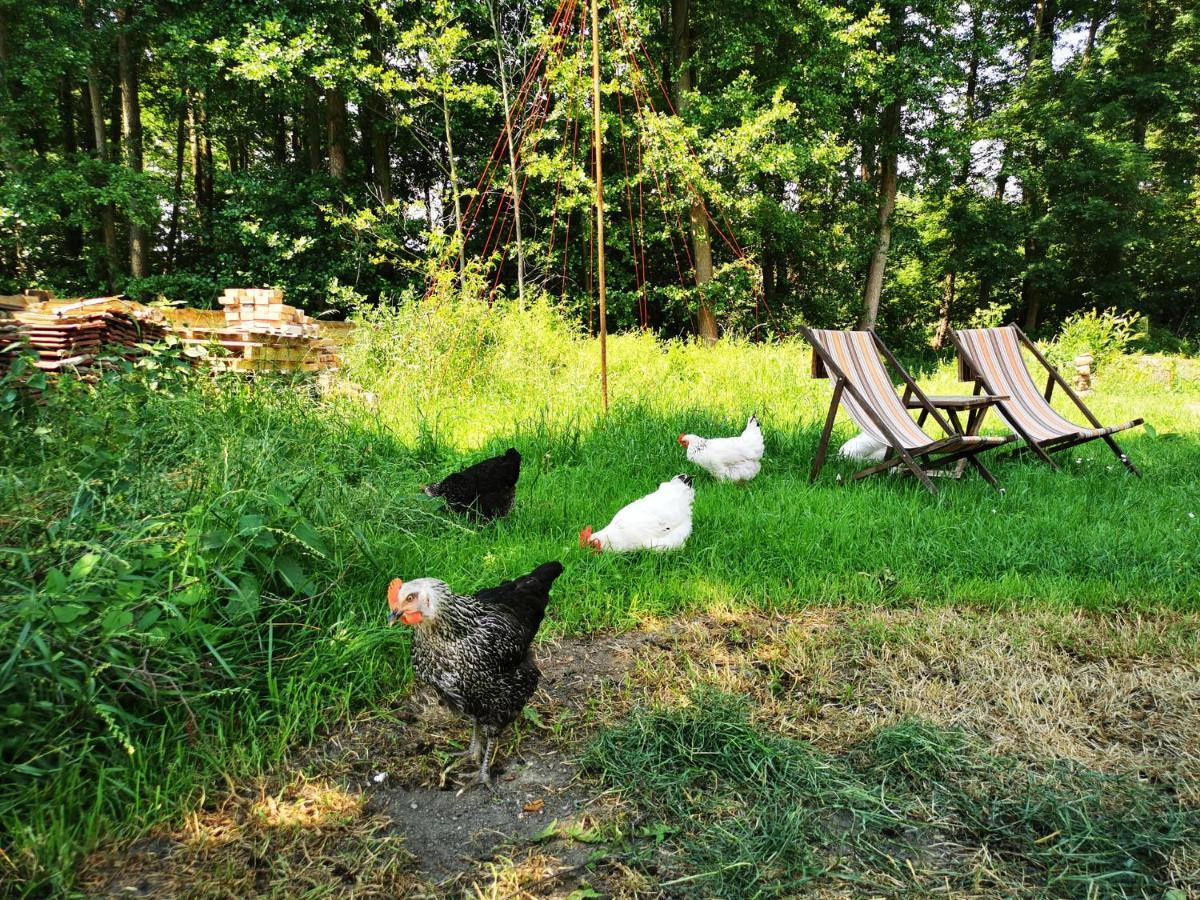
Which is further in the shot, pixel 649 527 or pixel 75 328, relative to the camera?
pixel 75 328

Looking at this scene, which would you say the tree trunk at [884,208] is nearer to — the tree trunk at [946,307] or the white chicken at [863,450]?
the tree trunk at [946,307]

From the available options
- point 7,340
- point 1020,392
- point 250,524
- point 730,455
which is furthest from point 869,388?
point 7,340

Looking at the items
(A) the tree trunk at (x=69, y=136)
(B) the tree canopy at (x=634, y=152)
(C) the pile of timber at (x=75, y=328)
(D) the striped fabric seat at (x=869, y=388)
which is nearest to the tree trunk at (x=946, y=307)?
(B) the tree canopy at (x=634, y=152)

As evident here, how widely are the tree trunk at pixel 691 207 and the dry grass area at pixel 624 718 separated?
10.3m

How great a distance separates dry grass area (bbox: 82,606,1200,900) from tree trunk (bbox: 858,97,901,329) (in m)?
13.6

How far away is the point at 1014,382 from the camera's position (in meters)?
6.02

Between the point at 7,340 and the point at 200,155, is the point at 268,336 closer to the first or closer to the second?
the point at 7,340

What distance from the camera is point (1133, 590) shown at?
10.6ft

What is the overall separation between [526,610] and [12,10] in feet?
55.4

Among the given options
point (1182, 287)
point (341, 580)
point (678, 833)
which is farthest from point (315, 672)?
point (1182, 287)

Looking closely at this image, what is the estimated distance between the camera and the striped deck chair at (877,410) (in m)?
4.52

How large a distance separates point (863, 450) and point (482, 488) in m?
3.45

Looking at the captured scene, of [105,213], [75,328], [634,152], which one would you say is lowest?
[75,328]

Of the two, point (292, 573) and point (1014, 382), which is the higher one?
point (1014, 382)
